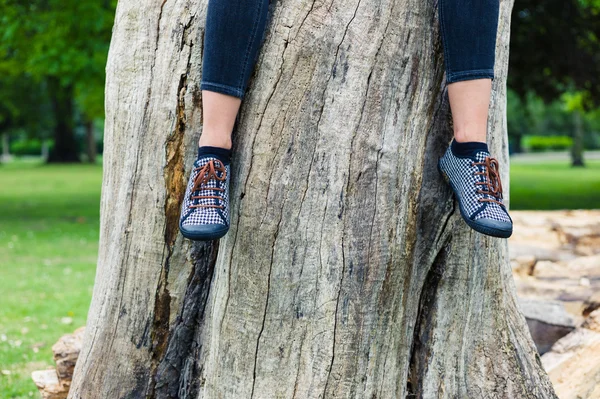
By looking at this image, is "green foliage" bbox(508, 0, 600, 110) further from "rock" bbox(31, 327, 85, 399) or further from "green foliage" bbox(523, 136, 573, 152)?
"green foliage" bbox(523, 136, 573, 152)

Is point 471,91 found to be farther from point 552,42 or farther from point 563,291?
point 552,42

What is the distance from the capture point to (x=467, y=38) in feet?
7.38

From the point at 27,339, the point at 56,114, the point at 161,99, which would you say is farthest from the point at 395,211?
the point at 56,114

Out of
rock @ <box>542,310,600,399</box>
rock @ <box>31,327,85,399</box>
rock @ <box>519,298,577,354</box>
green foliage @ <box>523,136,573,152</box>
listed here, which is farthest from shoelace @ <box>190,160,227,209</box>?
green foliage @ <box>523,136,573,152</box>

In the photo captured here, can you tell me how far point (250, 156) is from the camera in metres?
2.27

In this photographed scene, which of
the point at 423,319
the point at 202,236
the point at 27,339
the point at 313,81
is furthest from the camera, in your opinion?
the point at 27,339

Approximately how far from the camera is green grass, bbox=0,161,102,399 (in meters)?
4.65

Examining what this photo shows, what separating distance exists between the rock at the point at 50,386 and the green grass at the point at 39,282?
45 centimetres

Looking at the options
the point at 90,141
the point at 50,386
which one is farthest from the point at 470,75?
the point at 90,141

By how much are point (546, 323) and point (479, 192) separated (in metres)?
2.12

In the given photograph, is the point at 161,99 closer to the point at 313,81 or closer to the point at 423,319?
the point at 313,81

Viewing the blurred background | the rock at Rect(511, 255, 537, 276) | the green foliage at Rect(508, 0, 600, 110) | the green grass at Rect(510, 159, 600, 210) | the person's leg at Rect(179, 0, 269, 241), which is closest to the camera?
the person's leg at Rect(179, 0, 269, 241)

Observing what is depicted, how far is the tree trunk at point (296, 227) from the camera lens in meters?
2.21

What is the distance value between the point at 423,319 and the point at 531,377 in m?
0.55
